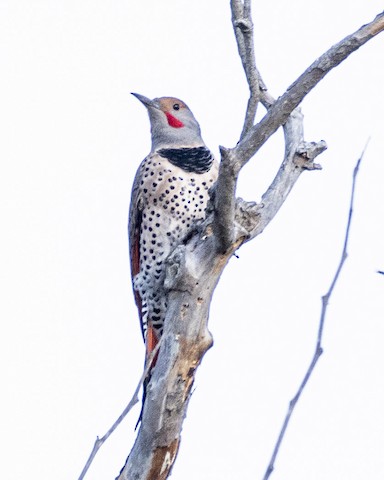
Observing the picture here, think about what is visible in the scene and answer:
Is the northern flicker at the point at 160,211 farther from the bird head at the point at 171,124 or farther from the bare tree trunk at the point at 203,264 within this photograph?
the bare tree trunk at the point at 203,264

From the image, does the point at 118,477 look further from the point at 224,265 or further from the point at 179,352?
the point at 224,265

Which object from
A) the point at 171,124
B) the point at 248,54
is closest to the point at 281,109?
the point at 248,54

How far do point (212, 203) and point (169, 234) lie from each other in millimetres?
1965

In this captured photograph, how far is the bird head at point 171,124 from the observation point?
705cm

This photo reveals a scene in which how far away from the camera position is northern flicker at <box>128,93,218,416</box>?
6430 mm

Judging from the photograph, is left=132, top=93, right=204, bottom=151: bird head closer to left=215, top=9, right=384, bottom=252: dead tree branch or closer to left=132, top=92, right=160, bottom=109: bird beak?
left=132, top=92, right=160, bottom=109: bird beak

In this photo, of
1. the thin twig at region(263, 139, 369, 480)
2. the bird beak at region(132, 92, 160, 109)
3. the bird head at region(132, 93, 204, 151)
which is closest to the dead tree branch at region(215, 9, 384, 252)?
the thin twig at region(263, 139, 369, 480)

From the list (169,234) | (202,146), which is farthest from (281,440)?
(202,146)

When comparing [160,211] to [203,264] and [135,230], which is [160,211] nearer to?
[135,230]

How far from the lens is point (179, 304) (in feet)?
15.6

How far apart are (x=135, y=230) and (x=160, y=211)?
34 cm

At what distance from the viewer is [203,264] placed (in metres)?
4.71

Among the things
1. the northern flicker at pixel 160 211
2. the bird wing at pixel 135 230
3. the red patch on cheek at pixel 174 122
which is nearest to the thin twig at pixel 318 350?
the northern flicker at pixel 160 211

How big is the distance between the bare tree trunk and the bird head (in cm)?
217
